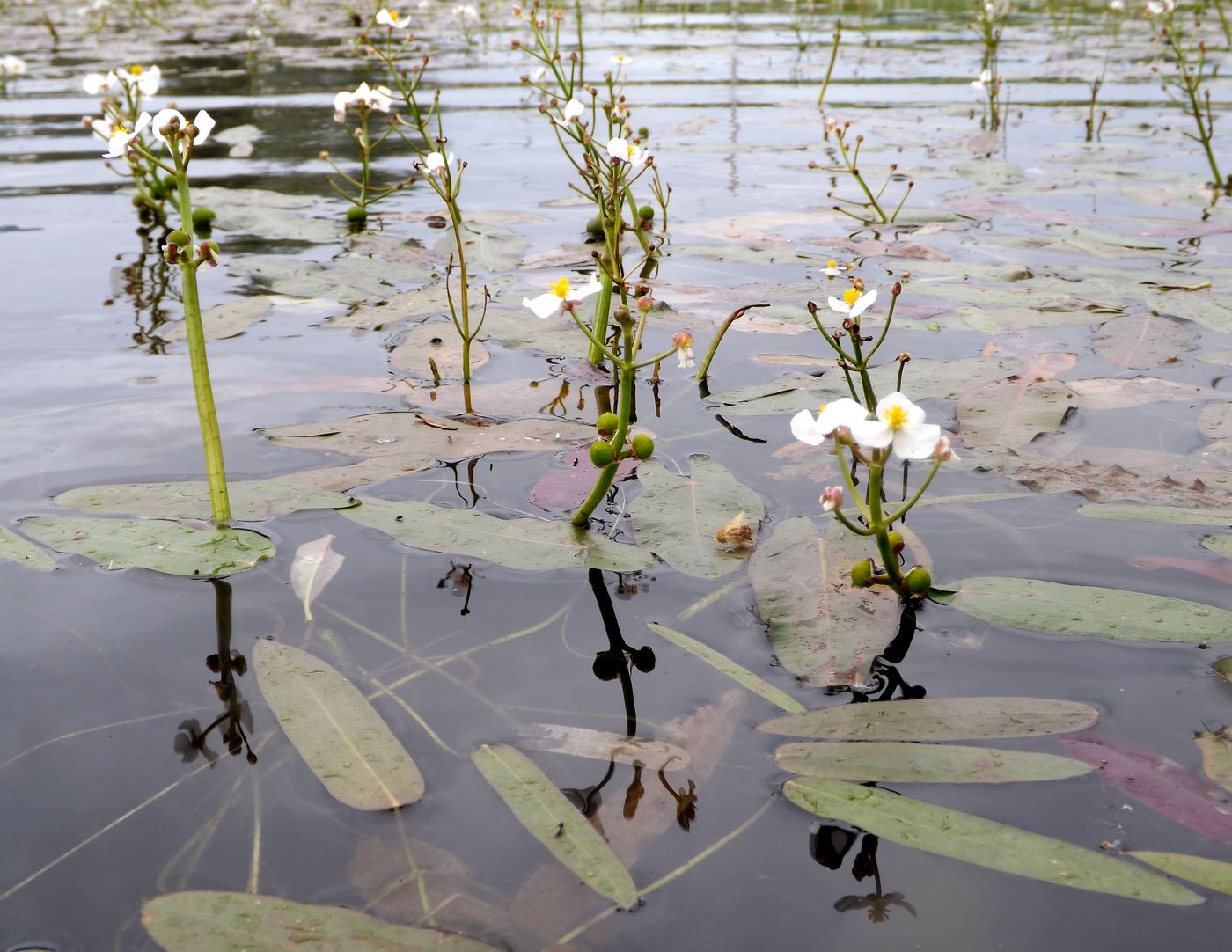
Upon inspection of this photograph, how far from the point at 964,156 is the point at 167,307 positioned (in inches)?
118

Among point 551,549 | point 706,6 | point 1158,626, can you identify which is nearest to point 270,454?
point 551,549

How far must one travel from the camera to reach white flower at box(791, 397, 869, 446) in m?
1.24

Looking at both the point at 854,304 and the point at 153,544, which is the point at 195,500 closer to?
the point at 153,544

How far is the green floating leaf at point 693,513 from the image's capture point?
146cm

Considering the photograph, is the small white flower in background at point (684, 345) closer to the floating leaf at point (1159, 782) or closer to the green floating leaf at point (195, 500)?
the green floating leaf at point (195, 500)

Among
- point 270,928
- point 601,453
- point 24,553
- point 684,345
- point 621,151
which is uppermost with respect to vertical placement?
point 621,151

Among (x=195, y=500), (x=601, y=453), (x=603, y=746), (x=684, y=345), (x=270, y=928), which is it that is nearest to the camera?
(x=270, y=928)

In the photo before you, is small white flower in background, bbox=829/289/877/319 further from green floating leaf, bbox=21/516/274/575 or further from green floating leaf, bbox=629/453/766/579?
green floating leaf, bbox=21/516/274/575

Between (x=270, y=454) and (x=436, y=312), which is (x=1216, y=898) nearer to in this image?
(x=270, y=454)

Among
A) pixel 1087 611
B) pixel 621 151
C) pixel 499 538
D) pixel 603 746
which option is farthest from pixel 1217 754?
pixel 621 151

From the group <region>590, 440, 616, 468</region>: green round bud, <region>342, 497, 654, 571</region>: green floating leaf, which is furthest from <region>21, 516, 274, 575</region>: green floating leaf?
<region>590, 440, 616, 468</region>: green round bud

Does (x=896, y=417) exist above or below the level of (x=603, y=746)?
above

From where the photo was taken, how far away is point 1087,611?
133 cm

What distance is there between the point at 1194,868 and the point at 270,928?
84 cm
